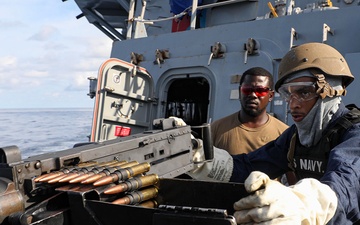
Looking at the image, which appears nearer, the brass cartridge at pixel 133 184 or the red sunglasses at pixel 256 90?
the brass cartridge at pixel 133 184

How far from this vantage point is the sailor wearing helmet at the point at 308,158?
1.70 meters

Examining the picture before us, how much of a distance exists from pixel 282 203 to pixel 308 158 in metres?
1.21

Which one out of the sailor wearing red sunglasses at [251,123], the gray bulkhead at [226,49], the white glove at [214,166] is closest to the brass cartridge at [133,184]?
the white glove at [214,166]

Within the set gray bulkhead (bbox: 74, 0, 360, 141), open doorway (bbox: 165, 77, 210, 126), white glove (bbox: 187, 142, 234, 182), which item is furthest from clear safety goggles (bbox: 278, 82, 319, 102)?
open doorway (bbox: 165, 77, 210, 126)

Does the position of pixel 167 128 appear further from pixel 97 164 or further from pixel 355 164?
pixel 355 164

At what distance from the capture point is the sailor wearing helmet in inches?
67.0

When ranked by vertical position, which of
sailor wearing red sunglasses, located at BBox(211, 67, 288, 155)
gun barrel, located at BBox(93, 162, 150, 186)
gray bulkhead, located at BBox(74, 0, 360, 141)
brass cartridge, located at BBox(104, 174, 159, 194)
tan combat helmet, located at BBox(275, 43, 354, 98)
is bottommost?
brass cartridge, located at BBox(104, 174, 159, 194)

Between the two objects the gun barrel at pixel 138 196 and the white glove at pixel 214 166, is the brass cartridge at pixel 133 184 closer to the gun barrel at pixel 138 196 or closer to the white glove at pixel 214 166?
the gun barrel at pixel 138 196

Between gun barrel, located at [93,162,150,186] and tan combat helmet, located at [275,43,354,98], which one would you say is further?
tan combat helmet, located at [275,43,354,98]

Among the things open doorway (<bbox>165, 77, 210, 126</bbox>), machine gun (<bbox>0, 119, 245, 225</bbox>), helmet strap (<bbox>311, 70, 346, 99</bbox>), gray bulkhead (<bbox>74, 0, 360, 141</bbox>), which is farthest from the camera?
open doorway (<bbox>165, 77, 210, 126</bbox>)

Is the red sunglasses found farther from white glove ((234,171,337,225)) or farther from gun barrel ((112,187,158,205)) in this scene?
white glove ((234,171,337,225))

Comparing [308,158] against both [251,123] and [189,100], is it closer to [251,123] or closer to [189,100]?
[251,123]

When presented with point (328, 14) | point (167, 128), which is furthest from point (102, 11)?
point (167, 128)

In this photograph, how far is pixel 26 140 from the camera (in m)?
14.2
